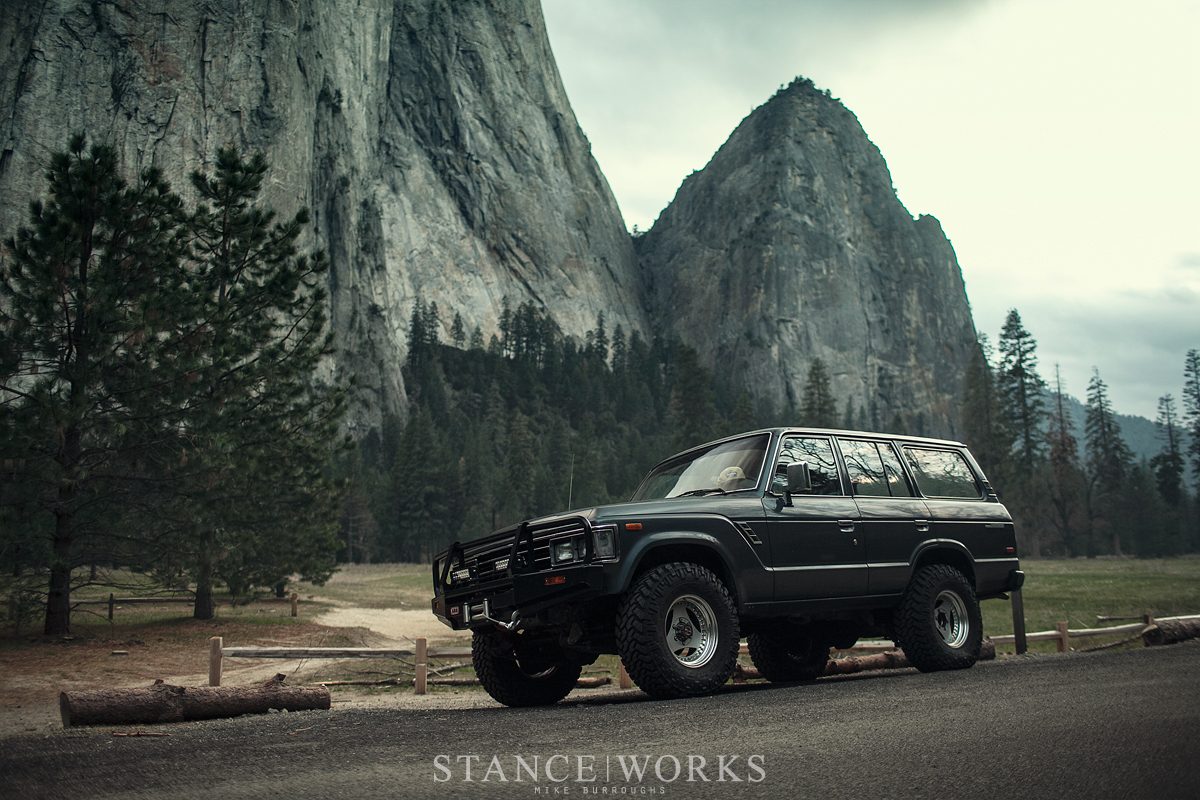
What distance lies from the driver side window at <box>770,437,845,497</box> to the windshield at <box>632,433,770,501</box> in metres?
0.20

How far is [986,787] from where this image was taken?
14.2ft

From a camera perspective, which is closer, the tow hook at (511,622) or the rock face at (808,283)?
the tow hook at (511,622)

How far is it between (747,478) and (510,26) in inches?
7069

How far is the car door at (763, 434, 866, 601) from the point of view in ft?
28.4

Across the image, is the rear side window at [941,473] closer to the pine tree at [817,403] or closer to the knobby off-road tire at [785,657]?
the knobby off-road tire at [785,657]

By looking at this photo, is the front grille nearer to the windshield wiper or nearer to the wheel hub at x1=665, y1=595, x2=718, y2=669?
the wheel hub at x1=665, y1=595, x2=718, y2=669

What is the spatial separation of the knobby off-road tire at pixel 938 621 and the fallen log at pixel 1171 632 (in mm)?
5486

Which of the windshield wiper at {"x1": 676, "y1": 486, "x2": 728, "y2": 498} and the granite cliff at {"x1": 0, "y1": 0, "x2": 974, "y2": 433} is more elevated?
the granite cliff at {"x1": 0, "y1": 0, "x2": 974, "y2": 433}

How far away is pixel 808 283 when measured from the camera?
177 m

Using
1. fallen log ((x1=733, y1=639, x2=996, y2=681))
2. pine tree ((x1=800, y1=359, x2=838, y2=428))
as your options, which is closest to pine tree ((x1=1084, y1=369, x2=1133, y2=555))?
pine tree ((x1=800, y1=359, x2=838, y2=428))

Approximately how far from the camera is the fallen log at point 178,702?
789 centimetres

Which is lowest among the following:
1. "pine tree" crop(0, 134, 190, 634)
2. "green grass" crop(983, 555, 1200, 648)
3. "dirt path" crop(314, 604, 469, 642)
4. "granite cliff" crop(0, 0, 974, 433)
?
"dirt path" crop(314, 604, 469, 642)
